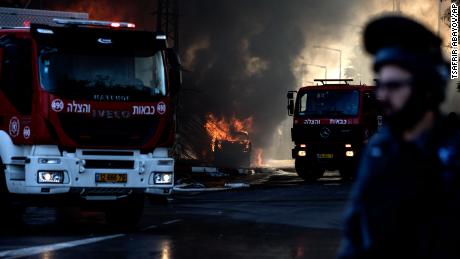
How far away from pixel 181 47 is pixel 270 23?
10.4 m

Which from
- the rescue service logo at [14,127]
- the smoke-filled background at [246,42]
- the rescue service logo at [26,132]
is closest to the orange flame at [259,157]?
the smoke-filled background at [246,42]

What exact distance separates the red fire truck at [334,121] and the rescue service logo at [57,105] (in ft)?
50.1

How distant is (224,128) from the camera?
204 feet

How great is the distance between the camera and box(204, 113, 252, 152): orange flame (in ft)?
198

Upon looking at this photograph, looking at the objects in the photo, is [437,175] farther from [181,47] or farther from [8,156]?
[181,47]

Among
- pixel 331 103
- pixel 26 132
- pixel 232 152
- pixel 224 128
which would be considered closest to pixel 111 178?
pixel 26 132

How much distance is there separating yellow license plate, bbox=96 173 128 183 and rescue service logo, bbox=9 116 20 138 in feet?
3.88

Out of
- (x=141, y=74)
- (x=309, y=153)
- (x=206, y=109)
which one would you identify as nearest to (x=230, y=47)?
(x=206, y=109)

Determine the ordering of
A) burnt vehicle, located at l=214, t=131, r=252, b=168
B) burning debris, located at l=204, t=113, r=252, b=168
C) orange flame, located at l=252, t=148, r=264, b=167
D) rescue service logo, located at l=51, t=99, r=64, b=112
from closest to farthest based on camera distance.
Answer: rescue service logo, located at l=51, t=99, r=64, b=112, burnt vehicle, located at l=214, t=131, r=252, b=168, burning debris, located at l=204, t=113, r=252, b=168, orange flame, located at l=252, t=148, r=264, b=167

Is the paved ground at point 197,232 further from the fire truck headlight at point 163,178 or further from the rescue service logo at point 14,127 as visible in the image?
the rescue service logo at point 14,127

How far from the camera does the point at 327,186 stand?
25859 mm

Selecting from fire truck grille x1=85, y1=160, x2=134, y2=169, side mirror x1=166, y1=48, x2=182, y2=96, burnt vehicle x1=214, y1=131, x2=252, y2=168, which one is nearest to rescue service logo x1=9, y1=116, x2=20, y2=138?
fire truck grille x1=85, y1=160, x2=134, y2=169

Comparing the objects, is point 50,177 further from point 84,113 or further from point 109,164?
point 84,113

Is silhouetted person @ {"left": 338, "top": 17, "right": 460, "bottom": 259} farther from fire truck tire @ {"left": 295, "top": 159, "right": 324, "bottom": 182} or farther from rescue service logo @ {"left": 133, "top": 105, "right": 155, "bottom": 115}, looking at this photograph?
fire truck tire @ {"left": 295, "top": 159, "right": 324, "bottom": 182}
